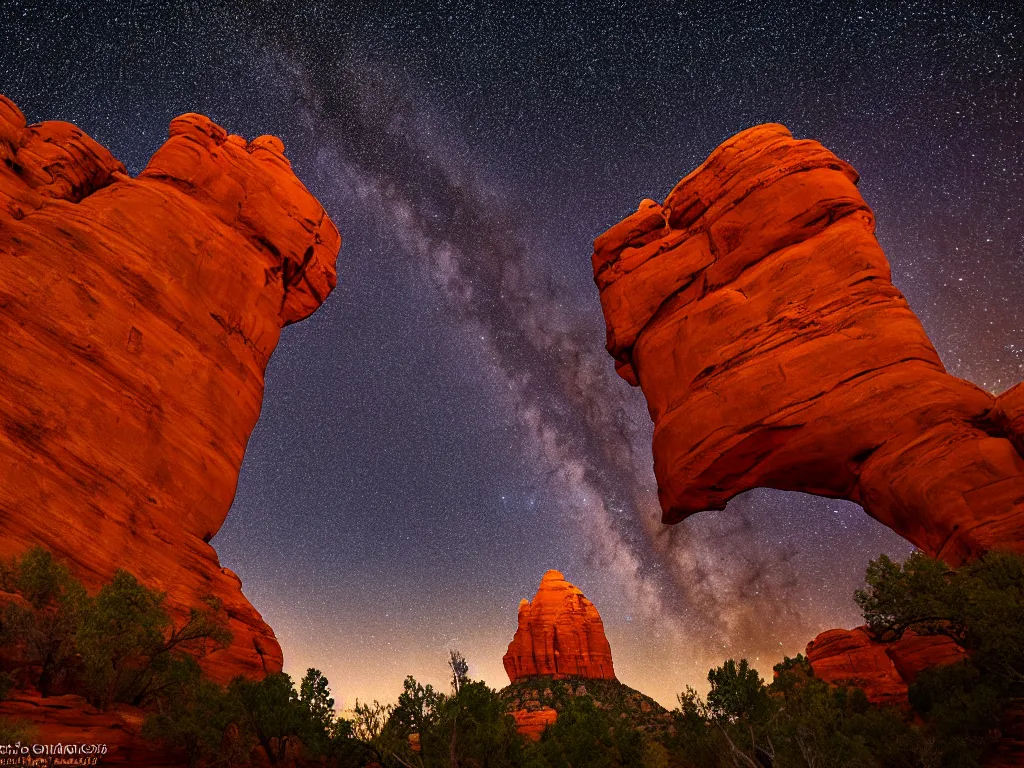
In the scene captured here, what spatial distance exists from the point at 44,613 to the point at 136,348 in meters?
14.2

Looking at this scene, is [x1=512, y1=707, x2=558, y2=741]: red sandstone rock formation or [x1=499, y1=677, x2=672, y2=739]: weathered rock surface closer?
[x1=512, y1=707, x2=558, y2=741]: red sandstone rock formation

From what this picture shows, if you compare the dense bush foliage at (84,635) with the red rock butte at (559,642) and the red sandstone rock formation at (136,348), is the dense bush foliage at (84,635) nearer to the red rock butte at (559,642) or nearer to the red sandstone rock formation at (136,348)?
the red sandstone rock formation at (136,348)

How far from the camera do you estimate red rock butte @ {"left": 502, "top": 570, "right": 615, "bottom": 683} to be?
84.8 m

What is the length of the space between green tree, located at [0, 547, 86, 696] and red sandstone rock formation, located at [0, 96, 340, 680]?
5.68ft

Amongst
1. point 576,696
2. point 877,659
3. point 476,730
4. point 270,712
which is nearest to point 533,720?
point 576,696

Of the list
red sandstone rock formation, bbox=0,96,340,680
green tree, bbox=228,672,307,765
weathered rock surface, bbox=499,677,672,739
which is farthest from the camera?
weathered rock surface, bbox=499,677,672,739

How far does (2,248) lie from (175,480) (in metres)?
12.8

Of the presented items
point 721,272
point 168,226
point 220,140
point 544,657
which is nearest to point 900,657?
point 721,272

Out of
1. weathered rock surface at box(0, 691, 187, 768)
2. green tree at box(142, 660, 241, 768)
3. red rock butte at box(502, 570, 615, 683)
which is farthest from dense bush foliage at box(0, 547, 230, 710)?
red rock butte at box(502, 570, 615, 683)

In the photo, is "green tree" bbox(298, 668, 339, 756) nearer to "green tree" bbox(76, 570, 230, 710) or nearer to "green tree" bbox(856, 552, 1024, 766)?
"green tree" bbox(76, 570, 230, 710)

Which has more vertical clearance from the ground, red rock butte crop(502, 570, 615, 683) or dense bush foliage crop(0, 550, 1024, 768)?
red rock butte crop(502, 570, 615, 683)

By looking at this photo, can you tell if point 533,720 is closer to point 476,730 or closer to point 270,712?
point 476,730

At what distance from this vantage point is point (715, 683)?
25.4m

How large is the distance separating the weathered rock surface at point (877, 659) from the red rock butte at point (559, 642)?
61.3m
